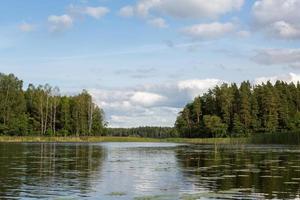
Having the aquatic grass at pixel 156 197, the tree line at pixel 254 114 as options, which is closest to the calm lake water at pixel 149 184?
the aquatic grass at pixel 156 197

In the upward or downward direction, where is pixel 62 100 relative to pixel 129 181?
upward

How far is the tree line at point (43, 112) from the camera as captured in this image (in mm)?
172250

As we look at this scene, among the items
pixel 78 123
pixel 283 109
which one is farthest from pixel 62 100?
pixel 283 109

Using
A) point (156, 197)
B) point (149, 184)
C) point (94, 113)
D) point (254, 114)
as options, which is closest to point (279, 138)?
point (254, 114)

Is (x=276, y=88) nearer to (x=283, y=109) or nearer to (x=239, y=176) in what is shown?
(x=283, y=109)

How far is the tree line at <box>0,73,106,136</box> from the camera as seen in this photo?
17225cm

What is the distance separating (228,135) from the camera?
18950 cm

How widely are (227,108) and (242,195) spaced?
16635 cm

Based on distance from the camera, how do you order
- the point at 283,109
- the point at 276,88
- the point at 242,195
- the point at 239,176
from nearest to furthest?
the point at 242,195 < the point at 239,176 < the point at 283,109 < the point at 276,88

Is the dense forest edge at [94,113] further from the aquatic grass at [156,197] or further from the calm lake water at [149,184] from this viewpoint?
the aquatic grass at [156,197]

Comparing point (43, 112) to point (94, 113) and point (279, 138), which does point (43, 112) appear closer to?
point (94, 113)

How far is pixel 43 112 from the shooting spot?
184m

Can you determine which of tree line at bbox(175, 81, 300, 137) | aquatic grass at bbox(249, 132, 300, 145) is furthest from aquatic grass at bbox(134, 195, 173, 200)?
tree line at bbox(175, 81, 300, 137)

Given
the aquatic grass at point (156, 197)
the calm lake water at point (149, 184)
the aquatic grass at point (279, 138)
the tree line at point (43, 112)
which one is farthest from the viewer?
the tree line at point (43, 112)
